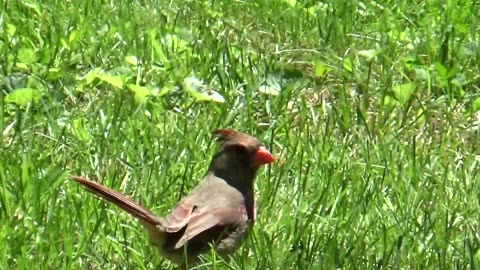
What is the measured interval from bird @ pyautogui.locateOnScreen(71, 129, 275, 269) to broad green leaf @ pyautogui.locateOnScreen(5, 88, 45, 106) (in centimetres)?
102

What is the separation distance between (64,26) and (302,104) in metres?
1.16

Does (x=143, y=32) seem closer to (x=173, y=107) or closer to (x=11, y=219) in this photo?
(x=173, y=107)

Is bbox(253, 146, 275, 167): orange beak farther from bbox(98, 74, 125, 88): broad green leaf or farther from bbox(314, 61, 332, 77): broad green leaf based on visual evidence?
bbox(314, 61, 332, 77): broad green leaf

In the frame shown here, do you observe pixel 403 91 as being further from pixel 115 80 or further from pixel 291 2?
pixel 115 80

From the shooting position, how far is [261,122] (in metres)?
5.21

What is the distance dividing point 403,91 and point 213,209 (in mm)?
1583

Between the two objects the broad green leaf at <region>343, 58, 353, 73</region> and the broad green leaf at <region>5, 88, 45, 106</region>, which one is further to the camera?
the broad green leaf at <region>343, 58, 353, 73</region>

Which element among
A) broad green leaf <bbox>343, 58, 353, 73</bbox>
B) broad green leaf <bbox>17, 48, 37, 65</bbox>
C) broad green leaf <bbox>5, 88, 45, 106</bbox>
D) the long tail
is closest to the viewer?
the long tail

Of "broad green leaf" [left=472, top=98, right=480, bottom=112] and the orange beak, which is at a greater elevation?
the orange beak

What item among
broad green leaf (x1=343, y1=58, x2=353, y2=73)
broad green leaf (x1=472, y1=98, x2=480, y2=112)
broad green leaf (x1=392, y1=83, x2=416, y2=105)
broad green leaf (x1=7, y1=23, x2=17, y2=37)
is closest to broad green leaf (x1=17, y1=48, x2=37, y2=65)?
broad green leaf (x1=7, y1=23, x2=17, y2=37)

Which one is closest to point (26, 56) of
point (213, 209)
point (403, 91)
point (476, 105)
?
point (403, 91)

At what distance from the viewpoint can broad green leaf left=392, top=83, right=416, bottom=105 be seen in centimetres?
539

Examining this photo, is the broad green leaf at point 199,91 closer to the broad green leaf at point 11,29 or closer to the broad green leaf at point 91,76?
the broad green leaf at point 91,76

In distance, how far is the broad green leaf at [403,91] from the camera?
5.39 meters
